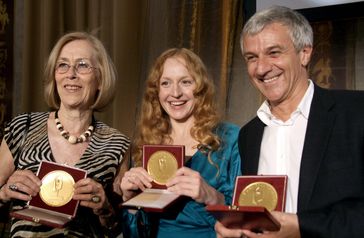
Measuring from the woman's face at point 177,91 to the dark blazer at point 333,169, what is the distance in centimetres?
47

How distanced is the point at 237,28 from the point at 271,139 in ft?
4.23

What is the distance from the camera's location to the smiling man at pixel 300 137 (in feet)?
4.53

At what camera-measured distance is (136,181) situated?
1687 millimetres

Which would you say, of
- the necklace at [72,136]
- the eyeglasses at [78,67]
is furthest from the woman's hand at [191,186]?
the eyeglasses at [78,67]

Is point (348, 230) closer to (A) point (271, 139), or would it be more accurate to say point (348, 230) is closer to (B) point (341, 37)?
(A) point (271, 139)

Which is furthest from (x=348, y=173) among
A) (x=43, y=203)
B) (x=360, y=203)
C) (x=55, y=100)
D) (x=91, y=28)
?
(x=91, y=28)

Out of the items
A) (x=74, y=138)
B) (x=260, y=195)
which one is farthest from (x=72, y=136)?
(x=260, y=195)

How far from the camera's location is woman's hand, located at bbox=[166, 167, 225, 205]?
1594mm

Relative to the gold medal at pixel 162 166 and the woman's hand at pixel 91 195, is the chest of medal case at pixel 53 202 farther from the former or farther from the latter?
the gold medal at pixel 162 166

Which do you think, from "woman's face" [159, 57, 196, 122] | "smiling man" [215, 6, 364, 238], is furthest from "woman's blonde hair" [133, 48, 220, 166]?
Answer: "smiling man" [215, 6, 364, 238]

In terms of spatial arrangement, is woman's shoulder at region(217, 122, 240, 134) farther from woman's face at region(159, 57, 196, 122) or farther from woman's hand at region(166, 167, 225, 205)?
woman's hand at region(166, 167, 225, 205)

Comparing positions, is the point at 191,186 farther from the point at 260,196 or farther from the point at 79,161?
the point at 79,161

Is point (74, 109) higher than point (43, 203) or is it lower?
higher

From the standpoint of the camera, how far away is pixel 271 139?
1.66 metres
